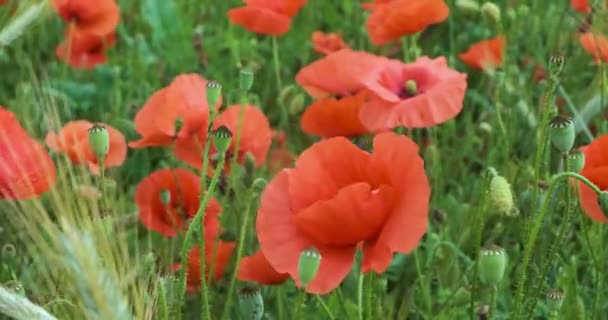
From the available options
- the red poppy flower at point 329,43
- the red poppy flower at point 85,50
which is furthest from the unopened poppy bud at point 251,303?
the red poppy flower at point 85,50

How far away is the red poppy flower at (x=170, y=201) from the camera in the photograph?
1.53 m

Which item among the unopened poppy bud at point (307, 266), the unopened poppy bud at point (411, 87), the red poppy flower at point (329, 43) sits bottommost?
the red poppy flower at point (329, 43)

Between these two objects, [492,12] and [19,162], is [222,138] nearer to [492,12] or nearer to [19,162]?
[19,162]

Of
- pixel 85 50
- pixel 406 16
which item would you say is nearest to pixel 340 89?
pixel 406 16

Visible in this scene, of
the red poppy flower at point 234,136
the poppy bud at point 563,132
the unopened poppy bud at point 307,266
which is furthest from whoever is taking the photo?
the red poppy flower at point 234,136

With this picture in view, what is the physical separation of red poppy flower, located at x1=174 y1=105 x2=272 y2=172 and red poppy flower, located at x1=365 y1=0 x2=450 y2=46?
25cm

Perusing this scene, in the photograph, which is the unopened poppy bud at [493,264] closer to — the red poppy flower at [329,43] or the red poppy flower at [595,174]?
the red poppy flower at [595,174]

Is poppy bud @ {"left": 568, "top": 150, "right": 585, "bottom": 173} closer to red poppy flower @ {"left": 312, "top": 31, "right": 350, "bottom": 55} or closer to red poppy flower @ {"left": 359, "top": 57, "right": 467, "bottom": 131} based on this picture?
red poppy flower @ {"left": 359, "top": 57, "right": 467, "bottom": 131}

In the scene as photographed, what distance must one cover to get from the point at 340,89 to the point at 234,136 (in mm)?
163

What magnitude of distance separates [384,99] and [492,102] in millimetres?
757

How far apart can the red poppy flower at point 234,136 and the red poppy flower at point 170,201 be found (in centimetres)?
2

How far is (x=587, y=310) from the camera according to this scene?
5.06 feet

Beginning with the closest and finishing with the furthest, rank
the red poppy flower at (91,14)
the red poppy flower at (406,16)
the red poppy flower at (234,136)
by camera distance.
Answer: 1. the red poppy flower at (234,136)
2. the red poppy flower at (406,16)
3. the red poppy flower at (91,14)

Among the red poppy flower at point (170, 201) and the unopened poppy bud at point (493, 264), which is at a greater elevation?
the unopened poppy bud at point (493, 264)
